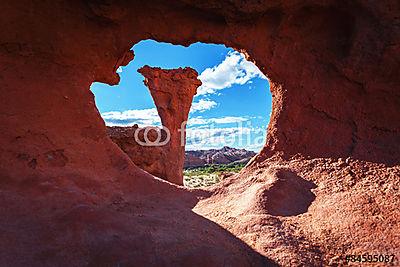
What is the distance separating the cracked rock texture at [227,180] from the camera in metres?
2.59

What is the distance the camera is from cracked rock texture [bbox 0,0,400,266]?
2.59m

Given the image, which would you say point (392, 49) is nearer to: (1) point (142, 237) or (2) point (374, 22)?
(2) point (374, 22)

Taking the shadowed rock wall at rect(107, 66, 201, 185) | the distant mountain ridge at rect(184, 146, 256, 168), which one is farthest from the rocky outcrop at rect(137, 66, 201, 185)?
the distant mountain ridge at rect(184, 146, 256, 168)

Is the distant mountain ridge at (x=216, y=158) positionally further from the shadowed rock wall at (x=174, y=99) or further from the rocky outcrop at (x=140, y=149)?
the rocky outcrop at (x=140, y=149)

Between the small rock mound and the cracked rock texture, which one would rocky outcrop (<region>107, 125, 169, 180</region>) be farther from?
the small rock mound

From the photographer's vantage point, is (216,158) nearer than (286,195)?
→ No

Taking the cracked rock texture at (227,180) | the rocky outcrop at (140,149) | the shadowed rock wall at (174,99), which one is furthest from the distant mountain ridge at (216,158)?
the cracked rock texture at (227,180)

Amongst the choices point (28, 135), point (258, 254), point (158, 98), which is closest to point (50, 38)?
point (28, 135)

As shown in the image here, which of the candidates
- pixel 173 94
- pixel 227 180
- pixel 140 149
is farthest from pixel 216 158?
pixel 227 180

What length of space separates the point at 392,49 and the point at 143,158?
863 cm

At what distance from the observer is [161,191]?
415 cm

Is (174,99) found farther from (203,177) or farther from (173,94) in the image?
(203,177)

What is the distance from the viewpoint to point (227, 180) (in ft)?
14.9

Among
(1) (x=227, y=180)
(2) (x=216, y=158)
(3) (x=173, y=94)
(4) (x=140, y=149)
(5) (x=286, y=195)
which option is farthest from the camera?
(2) (x=216, y=158)
